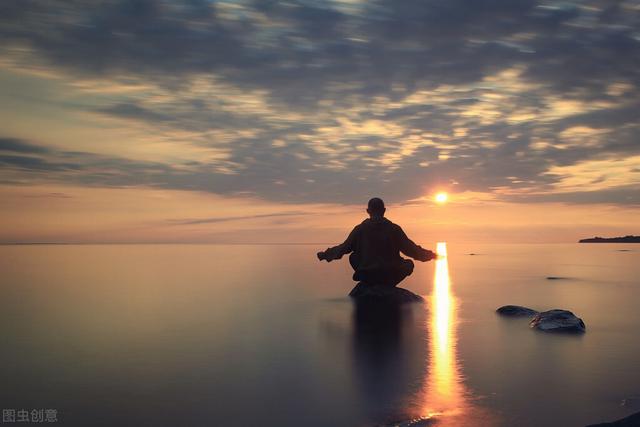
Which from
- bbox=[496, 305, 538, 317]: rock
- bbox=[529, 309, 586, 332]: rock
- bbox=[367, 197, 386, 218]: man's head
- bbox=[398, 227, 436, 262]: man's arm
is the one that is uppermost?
bbox=[367, 197, 386, 218]: man's head

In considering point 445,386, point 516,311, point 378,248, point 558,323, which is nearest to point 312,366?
point 445,386

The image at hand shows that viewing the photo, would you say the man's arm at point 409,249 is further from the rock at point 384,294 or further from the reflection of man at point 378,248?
the rock at point 384,294

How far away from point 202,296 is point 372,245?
1503 cm

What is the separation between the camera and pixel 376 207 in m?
31.9

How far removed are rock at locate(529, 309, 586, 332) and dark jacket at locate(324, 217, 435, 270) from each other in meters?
10.0

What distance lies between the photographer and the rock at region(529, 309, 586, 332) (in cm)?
2156

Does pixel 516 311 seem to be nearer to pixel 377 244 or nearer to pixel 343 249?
pixel 377 244

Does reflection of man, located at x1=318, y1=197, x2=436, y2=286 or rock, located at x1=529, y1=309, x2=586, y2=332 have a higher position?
reflection of man, located at x1=318, y1=197, x2=436, y2=286

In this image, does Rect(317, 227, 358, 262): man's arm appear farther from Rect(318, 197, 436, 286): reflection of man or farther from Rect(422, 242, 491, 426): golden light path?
Rect(422, 242, 491, 426): golden light path

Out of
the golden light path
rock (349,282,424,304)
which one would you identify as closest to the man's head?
rock (349,282,424,304)

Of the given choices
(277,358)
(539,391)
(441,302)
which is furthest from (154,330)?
(441,302)

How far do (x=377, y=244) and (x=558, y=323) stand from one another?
38.7ft

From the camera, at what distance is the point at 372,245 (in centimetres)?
3109

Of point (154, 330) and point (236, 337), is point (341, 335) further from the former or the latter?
point (154, 330)
